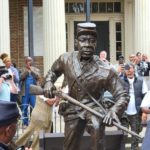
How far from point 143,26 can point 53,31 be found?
110 inches

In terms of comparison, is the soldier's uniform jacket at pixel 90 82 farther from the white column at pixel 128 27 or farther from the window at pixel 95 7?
the window at pixel 95 7

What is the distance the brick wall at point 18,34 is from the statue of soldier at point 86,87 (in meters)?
14.2

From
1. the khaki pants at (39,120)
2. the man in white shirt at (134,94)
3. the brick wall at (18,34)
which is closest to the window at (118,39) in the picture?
the brick wall at (18,34)

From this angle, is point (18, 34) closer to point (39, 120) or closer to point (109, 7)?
point (109, 7)

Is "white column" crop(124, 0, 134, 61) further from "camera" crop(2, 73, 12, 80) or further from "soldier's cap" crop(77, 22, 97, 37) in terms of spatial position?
"soldier's cap" crop(77, 22, 97, 37)

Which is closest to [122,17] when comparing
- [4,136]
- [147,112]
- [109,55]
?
[109,55]

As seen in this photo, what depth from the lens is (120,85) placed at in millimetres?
6727

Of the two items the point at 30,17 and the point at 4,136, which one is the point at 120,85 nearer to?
the point at 4,136

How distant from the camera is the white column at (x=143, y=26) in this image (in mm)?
18406

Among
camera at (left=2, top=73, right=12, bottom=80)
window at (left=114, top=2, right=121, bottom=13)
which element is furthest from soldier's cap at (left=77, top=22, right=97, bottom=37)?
window at (left=114, top=2, right=121, bottom=13)

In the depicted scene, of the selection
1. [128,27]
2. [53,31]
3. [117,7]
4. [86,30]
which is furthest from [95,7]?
[86,30]

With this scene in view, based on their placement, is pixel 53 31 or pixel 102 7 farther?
pixel 102 7

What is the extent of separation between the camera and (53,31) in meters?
17.6

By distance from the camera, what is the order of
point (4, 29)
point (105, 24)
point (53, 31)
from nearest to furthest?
point (4, 29), point (53, 31), point (105, 24)
